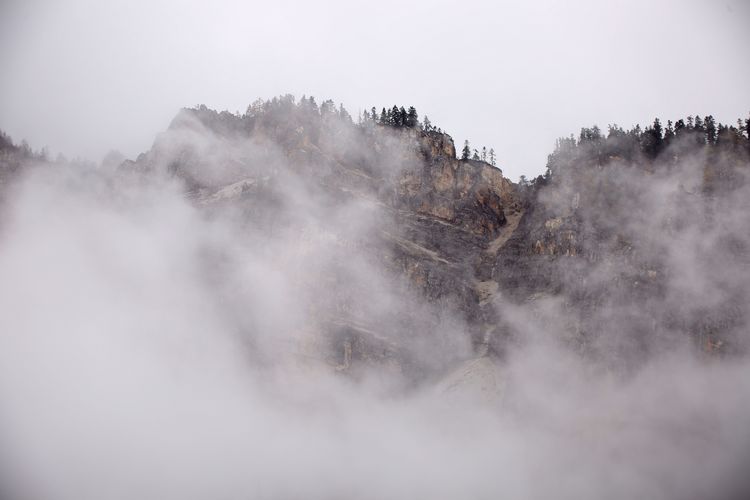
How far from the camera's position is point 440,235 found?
138 m

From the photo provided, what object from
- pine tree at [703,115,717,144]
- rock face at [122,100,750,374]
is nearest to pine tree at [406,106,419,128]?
rock face at [122,100,750,374]

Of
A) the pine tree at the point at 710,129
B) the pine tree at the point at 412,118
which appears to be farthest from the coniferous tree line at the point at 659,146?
the pine tree at the point at 412,118

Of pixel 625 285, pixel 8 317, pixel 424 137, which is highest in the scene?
pixel 424 137

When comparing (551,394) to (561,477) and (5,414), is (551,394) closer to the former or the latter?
(561,477)

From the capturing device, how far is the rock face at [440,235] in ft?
397

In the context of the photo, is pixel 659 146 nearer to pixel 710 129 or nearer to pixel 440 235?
pixel 710 129

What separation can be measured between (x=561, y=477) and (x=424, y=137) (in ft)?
200

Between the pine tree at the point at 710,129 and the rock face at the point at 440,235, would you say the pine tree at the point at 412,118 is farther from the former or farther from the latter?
the pine tree at the point at 710,129

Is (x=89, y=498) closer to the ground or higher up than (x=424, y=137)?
closer to the ground

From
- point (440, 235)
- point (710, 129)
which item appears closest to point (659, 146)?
point (710, 129)

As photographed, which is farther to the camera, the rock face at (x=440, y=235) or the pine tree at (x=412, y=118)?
the pine tree at (x=412, y=118)

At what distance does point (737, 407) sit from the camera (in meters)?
108

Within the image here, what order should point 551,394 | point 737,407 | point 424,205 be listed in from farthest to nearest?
point 424,205
point 551,394
point 737,407

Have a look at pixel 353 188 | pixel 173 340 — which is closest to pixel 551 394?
pixel 353 188
